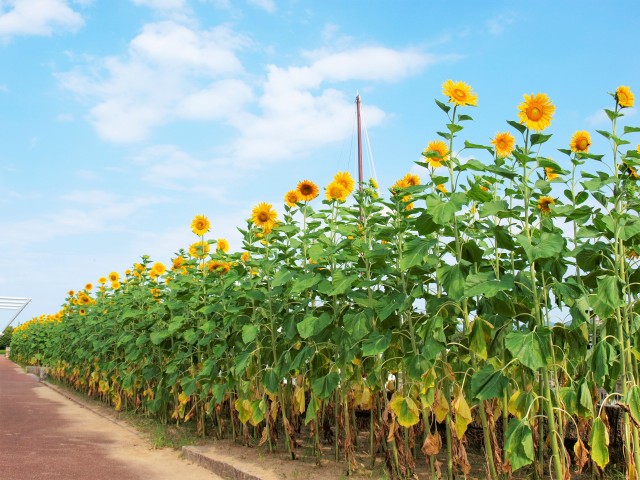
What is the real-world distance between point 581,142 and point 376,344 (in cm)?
208

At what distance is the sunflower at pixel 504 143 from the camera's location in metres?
4.55

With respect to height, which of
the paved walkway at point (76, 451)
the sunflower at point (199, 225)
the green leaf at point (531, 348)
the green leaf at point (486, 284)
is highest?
the sunflower at point (199, 225)

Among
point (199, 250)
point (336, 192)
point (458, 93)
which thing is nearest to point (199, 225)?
→ point (199, 250)

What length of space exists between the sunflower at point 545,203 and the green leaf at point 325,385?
2160mm

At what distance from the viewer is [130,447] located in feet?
26.7

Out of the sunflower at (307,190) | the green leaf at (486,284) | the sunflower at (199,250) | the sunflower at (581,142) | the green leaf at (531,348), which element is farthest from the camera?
the sunflower at (199,250)

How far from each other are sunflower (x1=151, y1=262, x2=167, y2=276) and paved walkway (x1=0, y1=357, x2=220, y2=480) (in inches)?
91.5

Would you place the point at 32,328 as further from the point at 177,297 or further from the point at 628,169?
the point at 628,169

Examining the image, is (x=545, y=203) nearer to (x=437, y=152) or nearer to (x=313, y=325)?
(x=437, y=152)

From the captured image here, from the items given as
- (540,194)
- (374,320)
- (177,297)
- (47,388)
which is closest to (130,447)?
(177,297)

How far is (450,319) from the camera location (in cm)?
480

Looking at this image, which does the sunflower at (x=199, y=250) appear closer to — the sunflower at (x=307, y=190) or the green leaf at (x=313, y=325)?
the sunflower at (x=307, y=190)

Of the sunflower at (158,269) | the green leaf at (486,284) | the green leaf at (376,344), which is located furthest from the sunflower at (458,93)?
the sunflower at (158,269)

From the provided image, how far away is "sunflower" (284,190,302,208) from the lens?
239 inches
